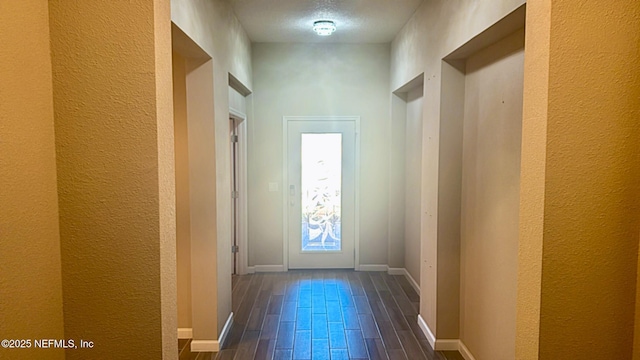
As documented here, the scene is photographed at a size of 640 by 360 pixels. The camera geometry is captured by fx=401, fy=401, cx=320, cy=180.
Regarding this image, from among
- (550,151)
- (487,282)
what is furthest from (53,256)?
(487,282)

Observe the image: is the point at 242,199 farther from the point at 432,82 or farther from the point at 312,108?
the point at 432,82

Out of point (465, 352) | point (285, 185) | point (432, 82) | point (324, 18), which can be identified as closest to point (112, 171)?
point (432, 82)

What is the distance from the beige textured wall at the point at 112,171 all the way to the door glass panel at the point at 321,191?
13.0 ft

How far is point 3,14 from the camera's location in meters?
1.06

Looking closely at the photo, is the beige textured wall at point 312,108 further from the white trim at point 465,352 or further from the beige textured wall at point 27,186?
the beige textured wall at point 27,186

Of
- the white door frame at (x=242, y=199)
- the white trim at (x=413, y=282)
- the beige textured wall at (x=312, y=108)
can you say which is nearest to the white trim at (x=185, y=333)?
the white door frame at (x=242, y=199)

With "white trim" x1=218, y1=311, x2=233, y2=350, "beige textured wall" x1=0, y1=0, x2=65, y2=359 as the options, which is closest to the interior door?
"white trim" x1=218, y1=311, x2=233, y2=350

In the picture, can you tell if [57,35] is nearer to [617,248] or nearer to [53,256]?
[53,256]

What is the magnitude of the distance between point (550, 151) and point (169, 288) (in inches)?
52.7

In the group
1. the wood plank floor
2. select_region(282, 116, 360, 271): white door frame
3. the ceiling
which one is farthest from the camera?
select_region(282, 116, 360, 271): white door frame

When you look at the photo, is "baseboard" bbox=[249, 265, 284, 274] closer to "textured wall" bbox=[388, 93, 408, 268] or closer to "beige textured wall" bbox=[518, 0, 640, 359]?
"textured wall" bbox=[388, 93, 408, 268]

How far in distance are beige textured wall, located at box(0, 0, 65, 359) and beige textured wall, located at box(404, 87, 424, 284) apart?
12.2ft

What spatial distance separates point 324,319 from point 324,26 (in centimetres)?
294

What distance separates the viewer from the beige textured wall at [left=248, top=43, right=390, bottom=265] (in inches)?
201
